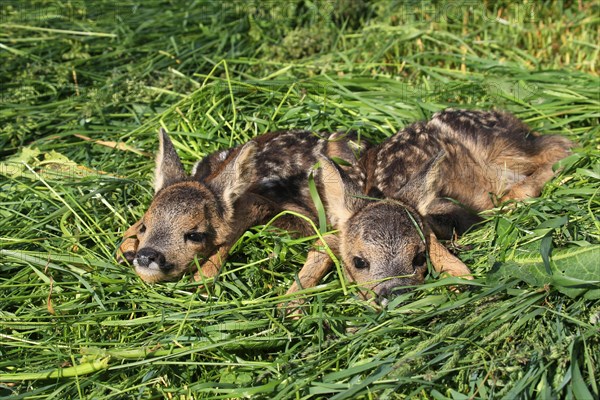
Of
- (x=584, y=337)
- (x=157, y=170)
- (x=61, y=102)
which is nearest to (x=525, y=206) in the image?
(x=584, y=337)

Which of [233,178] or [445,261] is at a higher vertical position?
[233,178]

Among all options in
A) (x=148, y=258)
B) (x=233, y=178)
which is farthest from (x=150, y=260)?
(x=233, y=178)

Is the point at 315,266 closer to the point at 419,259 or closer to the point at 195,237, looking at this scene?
the point at 419,259

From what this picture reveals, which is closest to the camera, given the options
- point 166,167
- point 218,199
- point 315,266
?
point 315,266

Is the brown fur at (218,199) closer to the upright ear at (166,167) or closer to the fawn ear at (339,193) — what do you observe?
the upright ear at (166,167)

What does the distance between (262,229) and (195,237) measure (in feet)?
1.46

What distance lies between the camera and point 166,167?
567cm

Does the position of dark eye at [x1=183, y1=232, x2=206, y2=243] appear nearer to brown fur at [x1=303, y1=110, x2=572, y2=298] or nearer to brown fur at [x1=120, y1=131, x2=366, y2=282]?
brown fur at [x1=120, y1=131, x2=366, y2=282]

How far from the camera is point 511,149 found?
19.9ft

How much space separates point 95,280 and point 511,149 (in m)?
3.09

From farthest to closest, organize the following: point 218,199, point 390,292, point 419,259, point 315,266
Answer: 1. point 218,199
2. point 315,266
3. point 419,259
4. point 390,292

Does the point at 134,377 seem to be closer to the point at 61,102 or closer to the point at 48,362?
the point at 48,362

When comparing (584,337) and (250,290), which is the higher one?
(584,337)

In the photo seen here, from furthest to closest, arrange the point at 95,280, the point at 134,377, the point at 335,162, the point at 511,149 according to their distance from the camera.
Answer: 1. the point at 511,149
2. the point at 335,162
3. the point at 95,280
4. the point at 134,377
